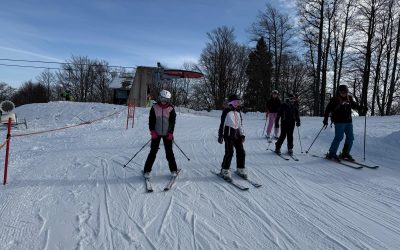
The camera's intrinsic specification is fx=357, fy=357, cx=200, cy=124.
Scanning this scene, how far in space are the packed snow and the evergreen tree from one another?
34.6 meters

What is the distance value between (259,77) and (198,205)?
4026 centimetres

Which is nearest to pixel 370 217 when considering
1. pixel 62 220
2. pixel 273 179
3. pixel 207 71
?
pixel 273 179

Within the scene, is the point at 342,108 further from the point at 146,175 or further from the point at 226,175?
the point at 146,175

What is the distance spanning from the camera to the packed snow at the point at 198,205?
468cm

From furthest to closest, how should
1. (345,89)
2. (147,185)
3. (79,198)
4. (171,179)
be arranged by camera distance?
(345,89) → (171,179) → (147,185) → (79,198)

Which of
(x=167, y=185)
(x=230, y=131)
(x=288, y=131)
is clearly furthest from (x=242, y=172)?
(x=288, y=131)

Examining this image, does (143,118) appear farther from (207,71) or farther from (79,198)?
(207,71)

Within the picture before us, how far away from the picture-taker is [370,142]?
11.7 metres

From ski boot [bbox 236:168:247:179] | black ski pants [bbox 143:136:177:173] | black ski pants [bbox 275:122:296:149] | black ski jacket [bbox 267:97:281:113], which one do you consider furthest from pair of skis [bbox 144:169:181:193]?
black ski jacket [bbox 267:97:281:113]

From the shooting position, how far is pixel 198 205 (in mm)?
5969

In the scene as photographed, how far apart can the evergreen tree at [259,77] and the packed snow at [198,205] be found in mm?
34613

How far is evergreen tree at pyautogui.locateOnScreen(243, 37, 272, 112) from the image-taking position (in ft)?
145

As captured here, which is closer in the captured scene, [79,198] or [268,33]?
[79,198]

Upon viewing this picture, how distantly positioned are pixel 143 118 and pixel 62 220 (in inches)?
686
